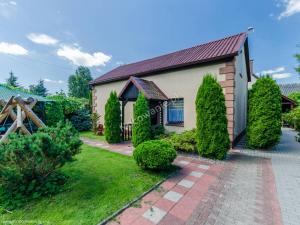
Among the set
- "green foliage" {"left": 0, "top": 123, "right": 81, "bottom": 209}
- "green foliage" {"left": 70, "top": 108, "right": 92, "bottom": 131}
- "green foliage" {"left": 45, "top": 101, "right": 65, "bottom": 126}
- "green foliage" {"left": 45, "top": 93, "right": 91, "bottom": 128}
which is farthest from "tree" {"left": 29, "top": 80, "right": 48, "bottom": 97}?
"green foliage" {"left": 0, "top": 123, "right": 81, "bottom": 209}

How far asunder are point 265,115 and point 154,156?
5.91 m

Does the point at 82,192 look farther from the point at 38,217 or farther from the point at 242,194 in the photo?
the point at 242,194

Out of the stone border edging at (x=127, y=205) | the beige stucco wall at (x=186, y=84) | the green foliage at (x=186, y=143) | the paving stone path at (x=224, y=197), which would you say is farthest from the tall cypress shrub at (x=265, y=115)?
the stone border edging at (x=127, y=205)

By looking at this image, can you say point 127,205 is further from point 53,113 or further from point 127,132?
point 53,113

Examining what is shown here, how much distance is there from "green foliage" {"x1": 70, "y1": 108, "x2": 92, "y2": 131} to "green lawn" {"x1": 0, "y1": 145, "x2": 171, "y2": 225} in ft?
31.2

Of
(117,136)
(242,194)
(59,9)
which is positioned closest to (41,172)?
(242,194)

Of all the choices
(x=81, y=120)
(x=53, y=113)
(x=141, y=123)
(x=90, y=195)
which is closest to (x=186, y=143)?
(x=141, y=123)

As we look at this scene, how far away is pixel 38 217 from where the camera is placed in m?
2.44

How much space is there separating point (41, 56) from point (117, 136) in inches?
450

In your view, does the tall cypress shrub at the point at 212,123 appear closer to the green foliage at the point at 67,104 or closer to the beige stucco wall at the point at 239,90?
the beige stucco wall at the point at 239,90

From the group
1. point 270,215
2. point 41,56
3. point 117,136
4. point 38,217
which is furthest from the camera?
point 41,56

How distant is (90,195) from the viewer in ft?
10.2

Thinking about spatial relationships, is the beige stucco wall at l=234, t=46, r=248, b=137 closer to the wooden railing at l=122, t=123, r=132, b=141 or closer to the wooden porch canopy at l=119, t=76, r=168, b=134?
the wooden porch canopy at l=119, t=76, r=168, b=134

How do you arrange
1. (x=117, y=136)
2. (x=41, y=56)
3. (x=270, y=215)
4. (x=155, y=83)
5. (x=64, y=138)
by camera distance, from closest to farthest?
(x=270, y=215) < (x=64, y=138) < (x=117, y=136) < (x=155, y=83) < (x=41, y=56)
